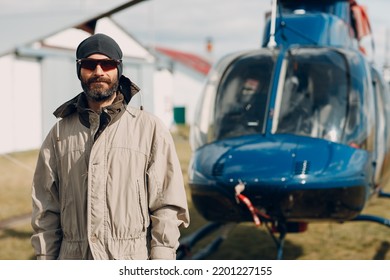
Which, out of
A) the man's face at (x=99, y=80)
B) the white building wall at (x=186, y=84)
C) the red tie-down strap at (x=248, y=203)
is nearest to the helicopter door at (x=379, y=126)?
the red tie-down strap at (x=248, y=203)

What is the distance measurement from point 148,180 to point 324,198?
186cm

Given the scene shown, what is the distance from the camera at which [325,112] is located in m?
4.18

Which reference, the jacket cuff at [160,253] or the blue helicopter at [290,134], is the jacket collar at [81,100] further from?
the blue helicopter at [290,134]

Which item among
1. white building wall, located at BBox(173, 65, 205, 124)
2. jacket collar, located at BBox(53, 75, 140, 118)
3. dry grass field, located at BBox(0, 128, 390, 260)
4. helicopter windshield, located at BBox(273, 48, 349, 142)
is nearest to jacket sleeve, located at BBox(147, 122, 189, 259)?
jacket collar, located at BBox(53, 75, 140, 118)

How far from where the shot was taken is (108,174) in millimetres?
2100

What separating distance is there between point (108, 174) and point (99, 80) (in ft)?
1.05

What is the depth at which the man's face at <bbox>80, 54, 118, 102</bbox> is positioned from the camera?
6.89 feet

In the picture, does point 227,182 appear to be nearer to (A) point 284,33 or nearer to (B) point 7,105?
(A) point 284,33

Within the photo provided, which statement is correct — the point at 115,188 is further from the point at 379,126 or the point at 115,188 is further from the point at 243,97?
the point at 379,126

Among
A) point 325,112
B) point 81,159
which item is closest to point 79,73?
point 81,159

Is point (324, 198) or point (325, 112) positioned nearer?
point (324, 198)

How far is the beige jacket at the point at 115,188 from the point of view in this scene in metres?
2.10

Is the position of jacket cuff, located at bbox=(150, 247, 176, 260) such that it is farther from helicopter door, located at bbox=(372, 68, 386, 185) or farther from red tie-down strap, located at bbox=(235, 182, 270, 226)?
helicopter door, located at bbox=(372, 68, 386, 185)
